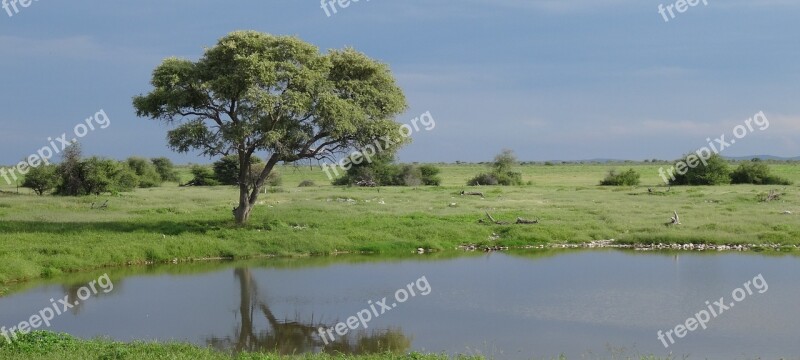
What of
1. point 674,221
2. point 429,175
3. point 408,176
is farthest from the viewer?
point 429,175

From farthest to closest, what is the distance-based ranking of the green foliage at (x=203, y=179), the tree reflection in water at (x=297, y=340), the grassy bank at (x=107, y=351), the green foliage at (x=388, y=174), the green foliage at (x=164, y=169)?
the green foliage at (x=164, y=169) < the green foliage at (x=388, y=174) < the green foliage at (x=203, y=179) < the tree reflection in water at (x=297, y=340) < the grassy bank at (x=107, y=351)

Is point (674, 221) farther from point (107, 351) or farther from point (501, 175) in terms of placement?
point (501, 175)

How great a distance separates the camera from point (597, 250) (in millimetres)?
33062

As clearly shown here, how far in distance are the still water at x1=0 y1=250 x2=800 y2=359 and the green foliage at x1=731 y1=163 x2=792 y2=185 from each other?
53.1 metres

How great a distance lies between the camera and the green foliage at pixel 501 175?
81938 mm

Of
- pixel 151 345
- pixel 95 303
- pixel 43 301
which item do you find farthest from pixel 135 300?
pixel 151 345

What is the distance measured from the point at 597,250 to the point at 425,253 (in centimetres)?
797

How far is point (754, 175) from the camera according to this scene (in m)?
78.1

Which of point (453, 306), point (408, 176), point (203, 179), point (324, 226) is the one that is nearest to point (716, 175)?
point (408, 176)

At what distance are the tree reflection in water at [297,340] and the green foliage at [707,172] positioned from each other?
6444cm

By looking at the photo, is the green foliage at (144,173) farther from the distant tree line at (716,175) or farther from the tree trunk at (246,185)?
the distant tree line at (716,175)

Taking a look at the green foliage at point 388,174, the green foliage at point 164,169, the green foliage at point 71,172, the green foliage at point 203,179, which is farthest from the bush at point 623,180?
the green foliage at point 164,169

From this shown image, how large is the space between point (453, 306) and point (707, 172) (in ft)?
208

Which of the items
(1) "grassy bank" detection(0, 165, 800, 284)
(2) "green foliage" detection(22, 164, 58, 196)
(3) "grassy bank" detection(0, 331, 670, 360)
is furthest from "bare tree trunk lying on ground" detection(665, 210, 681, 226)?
(2) "green foliage" detection(22, 164, 58, 196)
